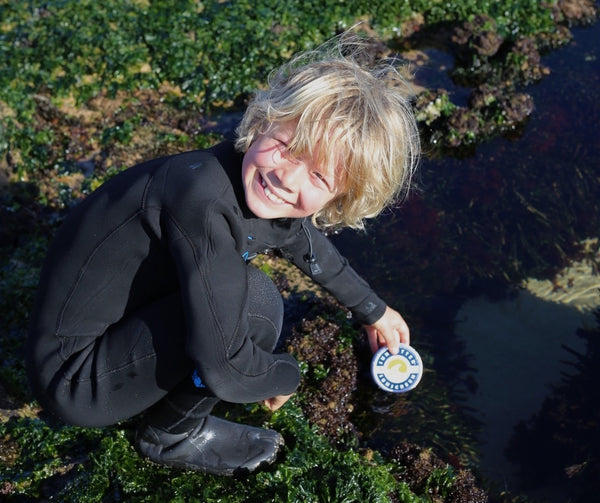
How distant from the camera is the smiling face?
2688 mm

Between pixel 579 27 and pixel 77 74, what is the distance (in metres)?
4.51

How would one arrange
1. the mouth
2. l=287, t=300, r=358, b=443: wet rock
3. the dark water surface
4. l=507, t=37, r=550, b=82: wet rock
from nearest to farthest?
the mouth, l=287, t=300, r=358, b=443: wet rock, the dark water surface, l=507, t=37, r=550, b=82: wet rock

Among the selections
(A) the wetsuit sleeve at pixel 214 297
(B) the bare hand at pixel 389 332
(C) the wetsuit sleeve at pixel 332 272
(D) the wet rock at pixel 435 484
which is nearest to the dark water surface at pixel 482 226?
(D) the wet rock at pixel 435 484

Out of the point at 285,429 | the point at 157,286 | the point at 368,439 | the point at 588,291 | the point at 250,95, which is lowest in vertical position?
the point at 588,291

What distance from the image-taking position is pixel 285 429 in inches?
151

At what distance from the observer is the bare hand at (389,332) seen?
3.86 meters

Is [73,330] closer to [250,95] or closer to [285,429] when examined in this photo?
[285,429]

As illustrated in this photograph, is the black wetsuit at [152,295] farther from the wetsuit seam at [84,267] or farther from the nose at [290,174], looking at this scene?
the nose at [290,174]

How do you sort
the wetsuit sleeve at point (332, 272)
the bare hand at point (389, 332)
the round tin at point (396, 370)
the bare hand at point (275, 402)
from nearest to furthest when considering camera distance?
the wetsuit sleeve at point (332, 272), the bare hand at point (275, 402), the bare hand at point (389, 332), the round tin at point (396, 370)

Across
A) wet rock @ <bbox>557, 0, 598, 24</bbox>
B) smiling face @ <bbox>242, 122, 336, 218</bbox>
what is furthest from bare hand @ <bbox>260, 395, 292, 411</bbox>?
wet rock @ <bbox>557, 0, 598, 24</bbox>

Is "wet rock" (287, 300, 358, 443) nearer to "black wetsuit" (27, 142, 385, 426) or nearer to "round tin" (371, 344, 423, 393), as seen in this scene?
"round tin" (371, 344, 423, 393)

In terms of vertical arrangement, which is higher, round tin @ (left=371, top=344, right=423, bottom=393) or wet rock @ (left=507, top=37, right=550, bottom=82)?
wet rock @ (left=507, top=37, right=550, bottom=82)

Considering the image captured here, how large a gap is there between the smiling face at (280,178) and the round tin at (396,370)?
1579 millimetres

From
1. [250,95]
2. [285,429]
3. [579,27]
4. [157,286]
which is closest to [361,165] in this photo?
[157,286]
